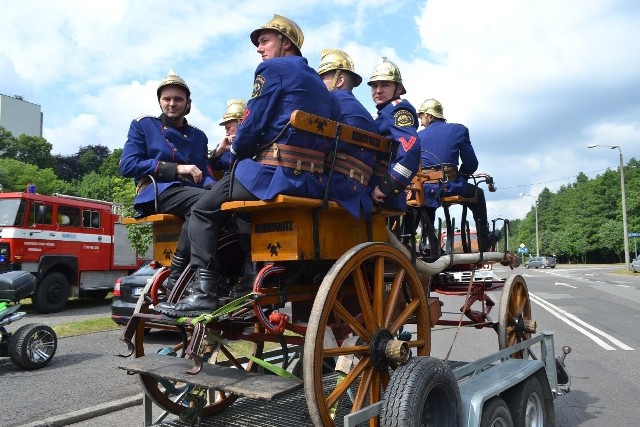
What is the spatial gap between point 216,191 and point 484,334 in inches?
387

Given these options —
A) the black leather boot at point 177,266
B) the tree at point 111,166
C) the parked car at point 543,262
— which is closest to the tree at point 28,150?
the tree at point 111,166

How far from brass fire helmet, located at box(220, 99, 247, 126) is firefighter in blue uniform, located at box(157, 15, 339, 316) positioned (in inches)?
68.0

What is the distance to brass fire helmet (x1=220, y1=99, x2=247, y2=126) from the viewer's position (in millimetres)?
5316

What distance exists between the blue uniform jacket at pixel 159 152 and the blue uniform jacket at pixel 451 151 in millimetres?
2795

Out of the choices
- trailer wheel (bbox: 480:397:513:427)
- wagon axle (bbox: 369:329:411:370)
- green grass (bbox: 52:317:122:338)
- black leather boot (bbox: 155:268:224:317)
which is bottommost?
green grass (bbox: 52:317:122:338)

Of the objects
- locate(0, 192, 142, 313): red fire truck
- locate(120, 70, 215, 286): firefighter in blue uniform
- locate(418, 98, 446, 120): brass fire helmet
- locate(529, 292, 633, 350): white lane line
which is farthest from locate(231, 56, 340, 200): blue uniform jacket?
locate(0, 192, 142, 313): red fire truck

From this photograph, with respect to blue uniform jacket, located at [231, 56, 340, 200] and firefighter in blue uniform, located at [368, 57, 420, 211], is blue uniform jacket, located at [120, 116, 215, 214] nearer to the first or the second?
blue uniform jacket, located at [231, 56, 340, 200]

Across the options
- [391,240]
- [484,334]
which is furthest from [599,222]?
[391,240]

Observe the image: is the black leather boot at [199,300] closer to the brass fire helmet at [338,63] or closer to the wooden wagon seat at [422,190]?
the brass fire helmet at [338,63]

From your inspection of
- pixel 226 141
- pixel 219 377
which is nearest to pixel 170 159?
pixel 226 141

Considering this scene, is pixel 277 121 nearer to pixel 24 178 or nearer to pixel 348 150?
pixel 348 150

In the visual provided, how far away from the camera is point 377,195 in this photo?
4012 mm

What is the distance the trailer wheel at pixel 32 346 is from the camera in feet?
26.1

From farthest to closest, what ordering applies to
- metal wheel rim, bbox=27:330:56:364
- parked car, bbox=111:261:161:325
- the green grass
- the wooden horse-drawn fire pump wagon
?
the green grass < parked car, bbox=111:261:161:325 < metal wheel rim, bbox=27:330:56:364 < the wooden horse-drawn fire pump wagon
